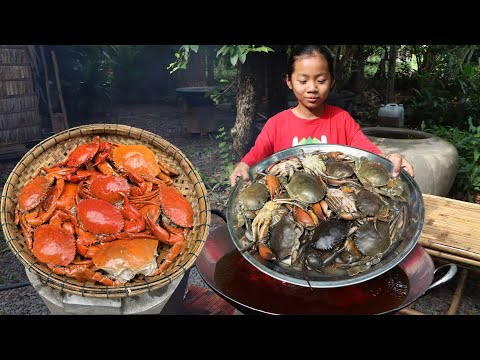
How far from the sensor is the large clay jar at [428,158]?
2643mm

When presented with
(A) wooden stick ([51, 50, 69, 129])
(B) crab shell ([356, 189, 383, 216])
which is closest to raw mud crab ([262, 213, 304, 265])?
(B) crab shell ([356, 189, 383, 216])

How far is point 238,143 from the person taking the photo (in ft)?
11.1

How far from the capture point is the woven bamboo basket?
1.56 m

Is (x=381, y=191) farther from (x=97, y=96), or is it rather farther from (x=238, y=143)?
(x=97, y=96)

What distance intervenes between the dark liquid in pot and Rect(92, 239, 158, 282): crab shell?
0.33 m

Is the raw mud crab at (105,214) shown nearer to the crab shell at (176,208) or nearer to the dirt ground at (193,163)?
the crab shell at (176,208)

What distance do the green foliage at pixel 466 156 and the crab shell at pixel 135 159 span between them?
2.73 m

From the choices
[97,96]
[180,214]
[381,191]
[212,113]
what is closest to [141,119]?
[97,96]

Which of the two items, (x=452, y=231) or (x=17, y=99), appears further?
(x=17, y=99)

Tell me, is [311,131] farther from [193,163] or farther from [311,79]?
[193,163]

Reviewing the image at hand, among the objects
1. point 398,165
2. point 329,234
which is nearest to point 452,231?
point 398,165

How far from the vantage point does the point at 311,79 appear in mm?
1637

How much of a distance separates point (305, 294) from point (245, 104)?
2.05m

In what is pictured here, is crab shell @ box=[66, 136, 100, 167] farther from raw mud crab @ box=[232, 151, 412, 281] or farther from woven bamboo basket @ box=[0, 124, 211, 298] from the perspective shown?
raw mud crab @ box=[232, 151, 412, 281]
